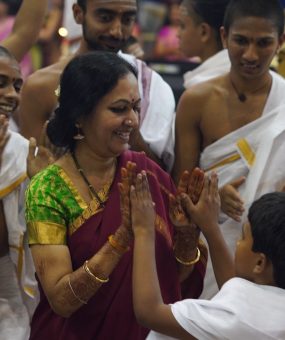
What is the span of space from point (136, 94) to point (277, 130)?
1131mm

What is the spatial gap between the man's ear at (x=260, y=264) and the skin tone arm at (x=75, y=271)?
440mm

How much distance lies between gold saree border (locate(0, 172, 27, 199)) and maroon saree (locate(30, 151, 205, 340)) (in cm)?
57

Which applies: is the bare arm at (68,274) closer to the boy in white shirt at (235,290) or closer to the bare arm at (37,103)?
the boy in white shirt at (235,290)

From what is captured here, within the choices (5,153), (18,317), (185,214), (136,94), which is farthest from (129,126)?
(18,317)

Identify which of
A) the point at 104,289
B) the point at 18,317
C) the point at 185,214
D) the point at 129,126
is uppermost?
the point at 129,126

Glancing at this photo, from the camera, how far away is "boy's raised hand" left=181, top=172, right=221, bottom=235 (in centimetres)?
376

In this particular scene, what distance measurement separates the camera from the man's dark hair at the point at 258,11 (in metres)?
4.84

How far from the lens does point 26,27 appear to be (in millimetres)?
5121

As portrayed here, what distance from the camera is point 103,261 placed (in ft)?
11.8

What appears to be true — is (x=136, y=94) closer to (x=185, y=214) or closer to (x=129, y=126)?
(x=129, y=126)

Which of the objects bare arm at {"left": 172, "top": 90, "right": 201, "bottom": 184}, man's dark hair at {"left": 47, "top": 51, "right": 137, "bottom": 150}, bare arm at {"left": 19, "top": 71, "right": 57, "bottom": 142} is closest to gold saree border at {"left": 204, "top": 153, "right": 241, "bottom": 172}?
bare arm at {"left": 172, "top": 90, "right": 201, "bottom": 184}

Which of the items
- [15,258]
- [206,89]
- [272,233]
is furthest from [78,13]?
[272,233]

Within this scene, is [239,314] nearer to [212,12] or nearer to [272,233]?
[272,233]

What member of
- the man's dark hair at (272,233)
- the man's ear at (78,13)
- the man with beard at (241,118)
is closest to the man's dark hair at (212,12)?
A: the man with beard at (241,118)
